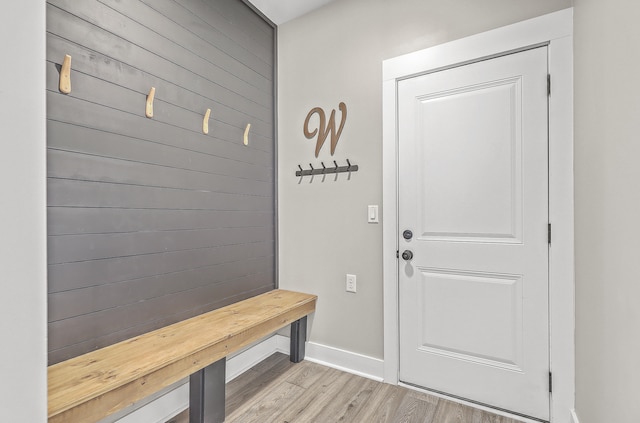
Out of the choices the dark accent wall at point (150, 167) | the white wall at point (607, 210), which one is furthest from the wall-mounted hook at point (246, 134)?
the white wall at point (607, 210)

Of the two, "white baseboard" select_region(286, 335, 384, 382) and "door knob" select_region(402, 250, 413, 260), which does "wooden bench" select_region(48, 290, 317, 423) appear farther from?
"door knob" select_region(402, 250, 413, 260)

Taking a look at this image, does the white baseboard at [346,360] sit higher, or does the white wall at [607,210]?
the white wall at [607,210]

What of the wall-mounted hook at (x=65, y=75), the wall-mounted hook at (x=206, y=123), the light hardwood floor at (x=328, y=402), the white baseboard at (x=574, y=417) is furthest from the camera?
the wall-mounted hook at (x=206, y=123)

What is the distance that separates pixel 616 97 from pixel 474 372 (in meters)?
1.55

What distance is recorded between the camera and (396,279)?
6.81 feet

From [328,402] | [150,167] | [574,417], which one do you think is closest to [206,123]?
[150,167]

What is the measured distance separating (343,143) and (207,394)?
1.73 m

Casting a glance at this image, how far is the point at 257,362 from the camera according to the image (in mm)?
2340

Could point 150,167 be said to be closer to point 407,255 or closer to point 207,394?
point 207,394

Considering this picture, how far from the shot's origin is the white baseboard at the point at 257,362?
1.63 m

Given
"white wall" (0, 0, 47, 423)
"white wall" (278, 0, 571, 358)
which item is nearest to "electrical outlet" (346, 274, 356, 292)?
"white wall" (278, 0, 571, 358)

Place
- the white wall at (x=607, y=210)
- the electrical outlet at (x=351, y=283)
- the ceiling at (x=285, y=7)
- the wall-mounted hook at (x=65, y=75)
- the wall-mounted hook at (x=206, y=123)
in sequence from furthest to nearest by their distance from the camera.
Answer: the ceiling at (x=285, y=7) → the electrical outlet at (x=351, y=283) → the wall-mounted hook at (x=206, y=123) → the wall-mounted hook at (x=65, y=75) → the white wall at (x=607, y=210)

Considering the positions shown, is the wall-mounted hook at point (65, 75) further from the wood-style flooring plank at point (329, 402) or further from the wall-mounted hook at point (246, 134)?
the wood-style flooring plank at point (329, 402)

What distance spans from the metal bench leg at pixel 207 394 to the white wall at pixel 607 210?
1.60 metres
